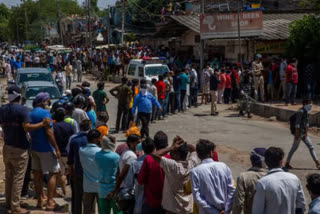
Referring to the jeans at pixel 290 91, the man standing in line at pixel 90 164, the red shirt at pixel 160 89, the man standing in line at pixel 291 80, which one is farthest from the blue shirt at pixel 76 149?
the jeans at pixel 290 91

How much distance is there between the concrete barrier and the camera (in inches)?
687

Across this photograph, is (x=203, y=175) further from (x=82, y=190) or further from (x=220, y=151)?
(x=220, y=151)

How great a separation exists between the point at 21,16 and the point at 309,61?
291 ft

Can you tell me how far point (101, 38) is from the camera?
193 feet

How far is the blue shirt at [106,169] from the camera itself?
6.62 metres

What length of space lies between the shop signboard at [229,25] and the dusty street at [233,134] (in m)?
4.65

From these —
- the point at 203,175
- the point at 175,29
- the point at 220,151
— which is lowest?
the point at 220,151

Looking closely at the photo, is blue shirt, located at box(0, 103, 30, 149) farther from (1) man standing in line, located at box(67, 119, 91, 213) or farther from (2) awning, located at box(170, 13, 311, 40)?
(2) awning, located at box(170, 13, 311, 40)

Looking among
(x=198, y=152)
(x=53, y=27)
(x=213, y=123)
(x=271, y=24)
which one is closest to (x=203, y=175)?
(x=198, y=152)

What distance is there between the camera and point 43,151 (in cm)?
798

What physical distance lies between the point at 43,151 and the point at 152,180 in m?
2.66

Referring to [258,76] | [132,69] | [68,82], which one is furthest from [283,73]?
[68,82]

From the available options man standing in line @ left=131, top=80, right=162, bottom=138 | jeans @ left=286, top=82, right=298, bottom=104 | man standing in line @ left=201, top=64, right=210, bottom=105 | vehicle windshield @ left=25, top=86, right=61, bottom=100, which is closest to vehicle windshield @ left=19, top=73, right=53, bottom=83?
vehicle windshield @ left=25, top=86, right=61, bottom=100

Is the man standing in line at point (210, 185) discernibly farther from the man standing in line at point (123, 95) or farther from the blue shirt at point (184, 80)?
the blue shirt at point (184, 80)
